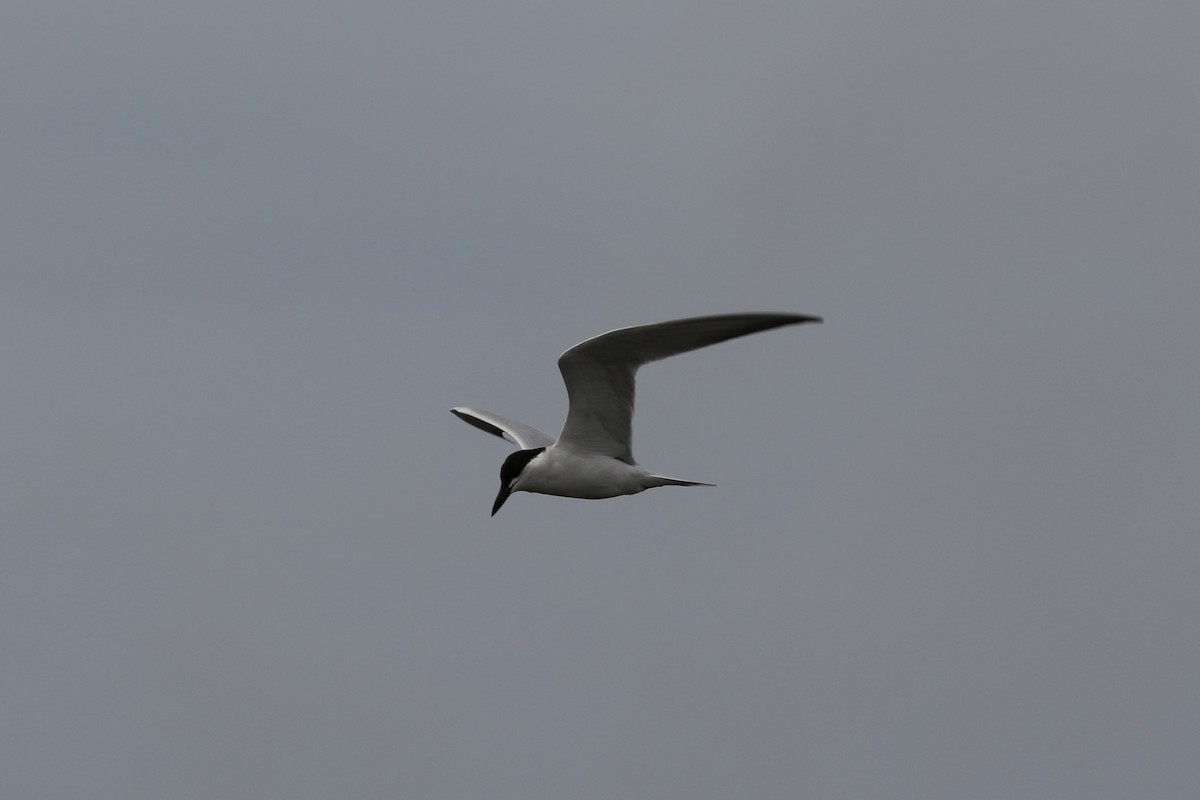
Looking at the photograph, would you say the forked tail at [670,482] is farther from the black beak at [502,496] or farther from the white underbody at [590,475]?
the black beak at [502,496]

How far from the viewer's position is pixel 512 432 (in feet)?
58.2

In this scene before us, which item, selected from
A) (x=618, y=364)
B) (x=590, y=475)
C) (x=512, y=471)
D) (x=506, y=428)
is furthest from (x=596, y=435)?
(x=506, y=428)

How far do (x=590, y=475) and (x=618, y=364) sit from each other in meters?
1.70

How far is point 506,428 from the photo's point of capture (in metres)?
18.0

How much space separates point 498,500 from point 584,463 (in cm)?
120

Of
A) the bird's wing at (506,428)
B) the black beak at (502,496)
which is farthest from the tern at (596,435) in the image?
the bird's wing at (506,428)

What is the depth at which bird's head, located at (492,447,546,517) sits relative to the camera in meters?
15.3

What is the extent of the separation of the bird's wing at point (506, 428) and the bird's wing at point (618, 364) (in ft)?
4.59

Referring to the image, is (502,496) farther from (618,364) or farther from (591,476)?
(618,364)

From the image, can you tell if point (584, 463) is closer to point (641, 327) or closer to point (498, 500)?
point (498, 500)

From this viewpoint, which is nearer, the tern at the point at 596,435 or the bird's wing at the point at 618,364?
the bird's wing at the point at 618,364

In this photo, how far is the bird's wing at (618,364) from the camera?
11875 millimetres

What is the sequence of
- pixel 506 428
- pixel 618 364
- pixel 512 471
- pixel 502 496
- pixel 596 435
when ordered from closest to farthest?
pixel 618 364 < pixel 596 435 < pixel 512 471 < pixel 502 496 < pixel 506 428

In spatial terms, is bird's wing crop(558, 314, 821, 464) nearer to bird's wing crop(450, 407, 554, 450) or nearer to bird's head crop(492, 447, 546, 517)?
bird's head crop(492, 447, 546, 517)
